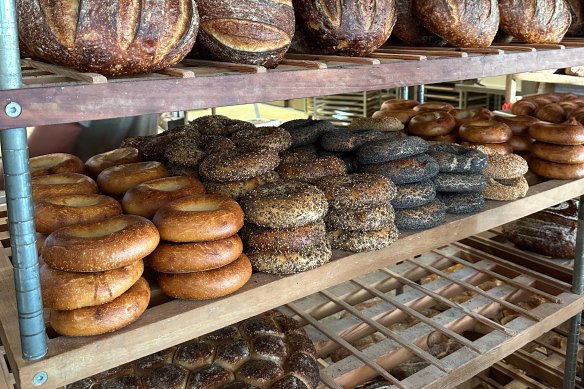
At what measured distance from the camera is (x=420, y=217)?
1.95 metres

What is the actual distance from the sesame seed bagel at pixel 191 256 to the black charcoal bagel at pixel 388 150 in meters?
0.76

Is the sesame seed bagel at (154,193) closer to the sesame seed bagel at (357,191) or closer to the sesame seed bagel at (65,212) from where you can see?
the sesame seed bagel at (65,212)

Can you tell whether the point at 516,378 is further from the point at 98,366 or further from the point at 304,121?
the point at 98,366

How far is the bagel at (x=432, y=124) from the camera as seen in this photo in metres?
2.69

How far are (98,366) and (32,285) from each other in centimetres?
26

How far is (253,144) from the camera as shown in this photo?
1.98 metres

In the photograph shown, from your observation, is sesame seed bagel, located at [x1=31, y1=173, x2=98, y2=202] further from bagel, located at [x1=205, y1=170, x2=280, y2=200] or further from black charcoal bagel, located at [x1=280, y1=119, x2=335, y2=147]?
black charcoal bagel, located at [x1=280, y1=119, x2=335, y2=147]

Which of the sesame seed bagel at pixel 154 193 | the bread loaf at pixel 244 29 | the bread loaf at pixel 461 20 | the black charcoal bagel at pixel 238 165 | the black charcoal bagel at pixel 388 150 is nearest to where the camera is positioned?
the bread loaf at pixel 244 29

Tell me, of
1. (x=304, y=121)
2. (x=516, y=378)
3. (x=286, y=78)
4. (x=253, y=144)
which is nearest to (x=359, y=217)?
(x=253, y=144)

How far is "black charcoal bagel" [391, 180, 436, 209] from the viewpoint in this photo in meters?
1.96

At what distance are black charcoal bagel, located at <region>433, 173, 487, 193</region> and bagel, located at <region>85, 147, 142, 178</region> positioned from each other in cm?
114

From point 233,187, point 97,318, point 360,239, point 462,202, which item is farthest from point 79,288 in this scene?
point 462,202

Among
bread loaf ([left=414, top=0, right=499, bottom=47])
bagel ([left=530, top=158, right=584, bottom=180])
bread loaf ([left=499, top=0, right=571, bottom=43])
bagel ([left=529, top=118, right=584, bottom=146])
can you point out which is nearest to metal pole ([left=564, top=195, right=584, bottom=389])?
bagel ([left=530, top=158, right=584, bottom=180])

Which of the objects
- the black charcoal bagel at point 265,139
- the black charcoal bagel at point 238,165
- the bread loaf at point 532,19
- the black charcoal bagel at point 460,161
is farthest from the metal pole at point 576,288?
the black charcoal bagel at point 238,165
